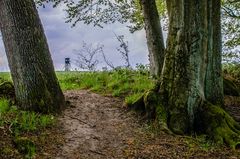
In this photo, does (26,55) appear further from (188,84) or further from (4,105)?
(188,84)

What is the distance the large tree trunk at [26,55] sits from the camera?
9695mm

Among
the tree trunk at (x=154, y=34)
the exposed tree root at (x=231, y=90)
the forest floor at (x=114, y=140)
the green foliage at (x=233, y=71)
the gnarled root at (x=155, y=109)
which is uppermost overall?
the tree trunk at (x=154, y=34)

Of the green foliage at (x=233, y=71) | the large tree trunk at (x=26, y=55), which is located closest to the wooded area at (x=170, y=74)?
the large tree trunk at (x=26, y=55)

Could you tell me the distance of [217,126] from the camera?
9.78 meters

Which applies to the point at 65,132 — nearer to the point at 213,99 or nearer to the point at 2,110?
the point at 2,110

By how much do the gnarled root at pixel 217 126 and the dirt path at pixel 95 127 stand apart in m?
1.60

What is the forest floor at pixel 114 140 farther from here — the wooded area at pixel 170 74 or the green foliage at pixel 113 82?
the green foliage at pixel 113 82

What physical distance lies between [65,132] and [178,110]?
2.72 m

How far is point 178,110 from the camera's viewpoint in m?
9.82

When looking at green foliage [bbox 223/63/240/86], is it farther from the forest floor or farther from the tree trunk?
the forest floor

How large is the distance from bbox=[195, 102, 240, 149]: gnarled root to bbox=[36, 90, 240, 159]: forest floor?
0.36 metres

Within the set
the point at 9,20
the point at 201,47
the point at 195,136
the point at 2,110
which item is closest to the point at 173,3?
the point at 201,47

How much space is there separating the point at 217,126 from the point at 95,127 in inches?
112

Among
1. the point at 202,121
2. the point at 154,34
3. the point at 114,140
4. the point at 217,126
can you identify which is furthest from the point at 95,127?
the point at 154,34
